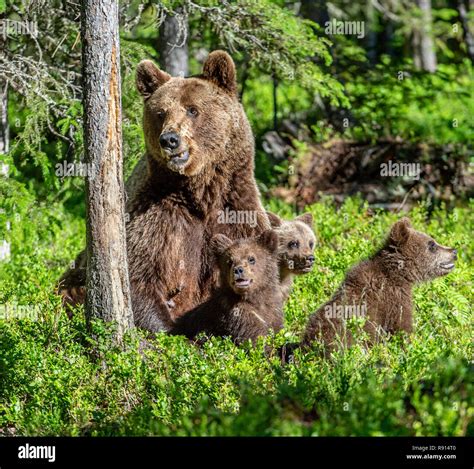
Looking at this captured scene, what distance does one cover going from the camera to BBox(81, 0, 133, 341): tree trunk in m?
7.05

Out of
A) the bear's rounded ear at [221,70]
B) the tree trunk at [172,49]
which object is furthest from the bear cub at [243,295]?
the tree trunk at [172,49]

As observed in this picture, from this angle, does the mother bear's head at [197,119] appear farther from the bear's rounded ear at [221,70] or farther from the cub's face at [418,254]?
the cub's face at [418,254]

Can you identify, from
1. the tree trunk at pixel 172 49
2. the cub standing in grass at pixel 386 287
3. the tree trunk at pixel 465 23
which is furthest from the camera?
the tree trunk at pixel 465 23

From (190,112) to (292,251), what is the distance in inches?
66.5

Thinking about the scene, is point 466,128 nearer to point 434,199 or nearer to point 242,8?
point 434,199

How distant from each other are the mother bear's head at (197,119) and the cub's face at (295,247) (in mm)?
864

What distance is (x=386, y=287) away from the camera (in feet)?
26.4

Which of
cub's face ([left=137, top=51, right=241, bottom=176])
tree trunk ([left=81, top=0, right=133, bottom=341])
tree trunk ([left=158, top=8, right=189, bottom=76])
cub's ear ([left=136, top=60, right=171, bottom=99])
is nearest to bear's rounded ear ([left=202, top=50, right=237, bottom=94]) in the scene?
cub's face ([left=137, top=51, right=241, bottom=176])

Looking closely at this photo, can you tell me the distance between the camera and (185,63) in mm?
12633

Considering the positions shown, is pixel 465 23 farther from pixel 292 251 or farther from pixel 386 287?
pixel 386 287

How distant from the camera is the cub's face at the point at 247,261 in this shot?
25.8ft

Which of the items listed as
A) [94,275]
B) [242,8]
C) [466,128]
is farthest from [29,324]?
[466,128]

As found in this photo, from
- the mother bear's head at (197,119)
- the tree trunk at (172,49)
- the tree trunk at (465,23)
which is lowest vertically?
the mother bear's head at (197,119)

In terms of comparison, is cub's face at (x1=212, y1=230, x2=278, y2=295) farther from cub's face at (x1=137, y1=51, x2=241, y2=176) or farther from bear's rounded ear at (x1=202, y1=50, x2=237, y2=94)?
bear's rounded ear at (x1=202, y1=50, x2=237, y2=94)
